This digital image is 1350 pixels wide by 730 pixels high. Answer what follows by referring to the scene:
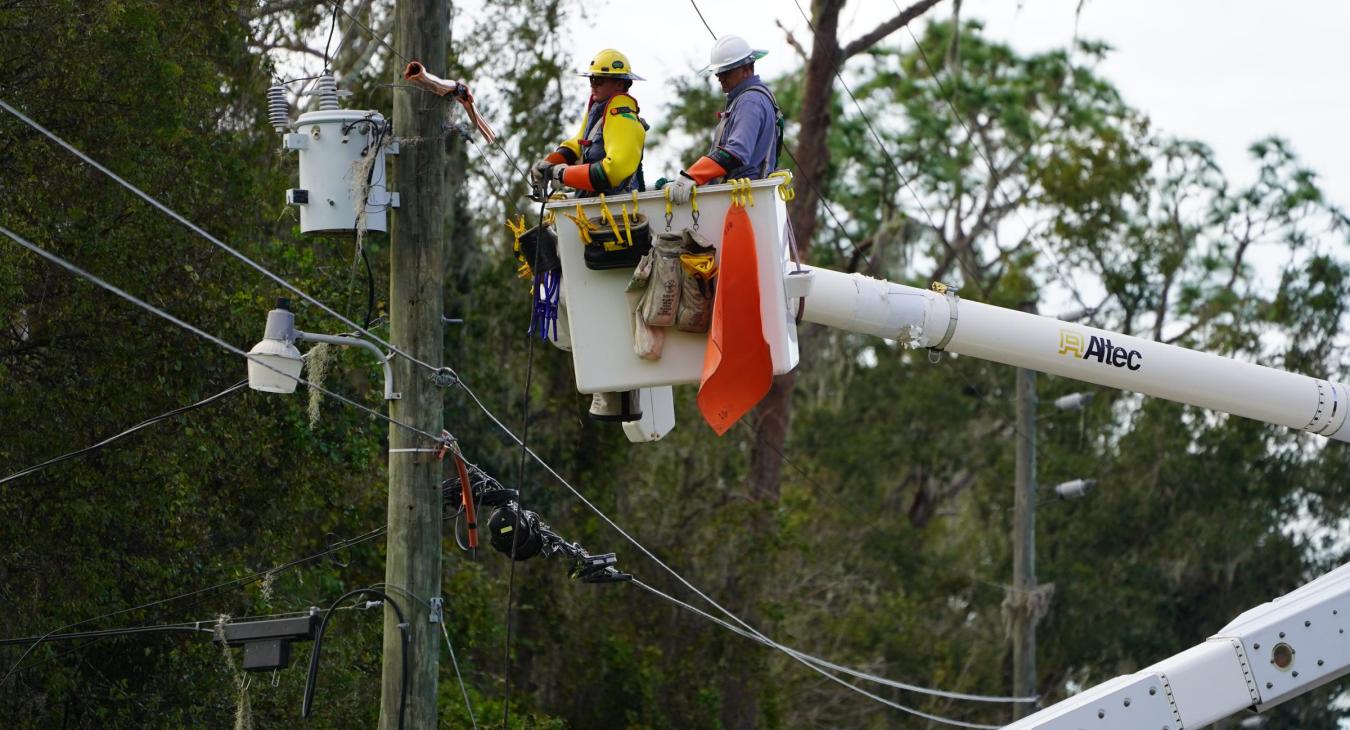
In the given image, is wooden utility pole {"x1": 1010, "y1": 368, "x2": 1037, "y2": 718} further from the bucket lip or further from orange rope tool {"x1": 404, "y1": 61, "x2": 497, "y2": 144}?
the bucket lip

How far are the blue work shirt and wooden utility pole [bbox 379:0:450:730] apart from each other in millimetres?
1762

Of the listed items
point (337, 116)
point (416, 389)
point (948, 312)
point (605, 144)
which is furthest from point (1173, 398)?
point (337, 116)

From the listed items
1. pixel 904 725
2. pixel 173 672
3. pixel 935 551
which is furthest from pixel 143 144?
pixel 935 551

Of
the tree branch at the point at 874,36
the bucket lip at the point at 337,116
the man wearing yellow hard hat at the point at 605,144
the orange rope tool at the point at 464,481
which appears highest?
the tree branch at the point at 874,36

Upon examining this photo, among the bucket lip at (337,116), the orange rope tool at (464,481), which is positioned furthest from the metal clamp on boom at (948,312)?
the bucket lip at (337,116)

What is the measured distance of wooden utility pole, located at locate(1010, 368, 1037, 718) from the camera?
20.0 m

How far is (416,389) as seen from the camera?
958 centimetres

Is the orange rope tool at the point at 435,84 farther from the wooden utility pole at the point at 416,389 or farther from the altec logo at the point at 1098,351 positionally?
the altec logo at the point at 1098,351

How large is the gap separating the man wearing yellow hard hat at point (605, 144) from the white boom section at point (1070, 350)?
40.9 inches

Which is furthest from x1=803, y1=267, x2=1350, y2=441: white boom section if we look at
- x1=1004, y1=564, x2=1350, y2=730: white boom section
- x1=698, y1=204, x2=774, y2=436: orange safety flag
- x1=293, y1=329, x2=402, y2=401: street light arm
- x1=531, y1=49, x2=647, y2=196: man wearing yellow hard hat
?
x1=293, y1=329, x2=402, y2=401: street light arm

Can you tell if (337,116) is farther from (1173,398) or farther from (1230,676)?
(1230,676)

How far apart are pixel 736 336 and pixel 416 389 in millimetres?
2040

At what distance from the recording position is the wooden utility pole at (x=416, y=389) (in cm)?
954

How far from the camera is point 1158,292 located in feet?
102
